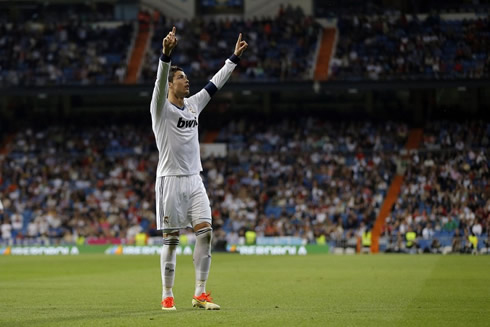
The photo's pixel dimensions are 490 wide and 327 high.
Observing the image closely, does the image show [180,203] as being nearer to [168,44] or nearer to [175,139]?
[175,139]

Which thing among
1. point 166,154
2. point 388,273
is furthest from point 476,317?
point 388,273

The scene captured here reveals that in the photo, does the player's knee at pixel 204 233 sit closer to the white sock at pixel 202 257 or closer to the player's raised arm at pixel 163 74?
the white sock at pixel 202 257

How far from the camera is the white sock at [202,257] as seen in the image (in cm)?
1225

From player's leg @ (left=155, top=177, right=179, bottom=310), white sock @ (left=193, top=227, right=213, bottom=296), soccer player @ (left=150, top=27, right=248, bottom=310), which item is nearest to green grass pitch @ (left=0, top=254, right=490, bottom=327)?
white sock @ (left=193, top=227, right=213, bottom=296)

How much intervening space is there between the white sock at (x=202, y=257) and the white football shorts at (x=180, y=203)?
0.17 meters

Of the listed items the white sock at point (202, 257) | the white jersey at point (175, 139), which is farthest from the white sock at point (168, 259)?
the white jersey at point (175, 139)

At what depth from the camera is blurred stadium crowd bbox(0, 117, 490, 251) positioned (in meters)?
43.1

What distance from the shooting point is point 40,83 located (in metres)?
51.1

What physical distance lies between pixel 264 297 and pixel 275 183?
1279 inches

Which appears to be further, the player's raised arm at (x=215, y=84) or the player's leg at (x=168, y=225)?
the player's raised arm at (x=215, y=84)

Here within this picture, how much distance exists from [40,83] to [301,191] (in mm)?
16050

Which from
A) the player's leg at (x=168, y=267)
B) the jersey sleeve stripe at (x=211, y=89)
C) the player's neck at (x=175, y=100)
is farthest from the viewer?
the jersey sleeve stripe at (x=211, y=89)

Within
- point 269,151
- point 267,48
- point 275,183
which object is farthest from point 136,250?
point 267,48

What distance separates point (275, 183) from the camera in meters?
47.6
